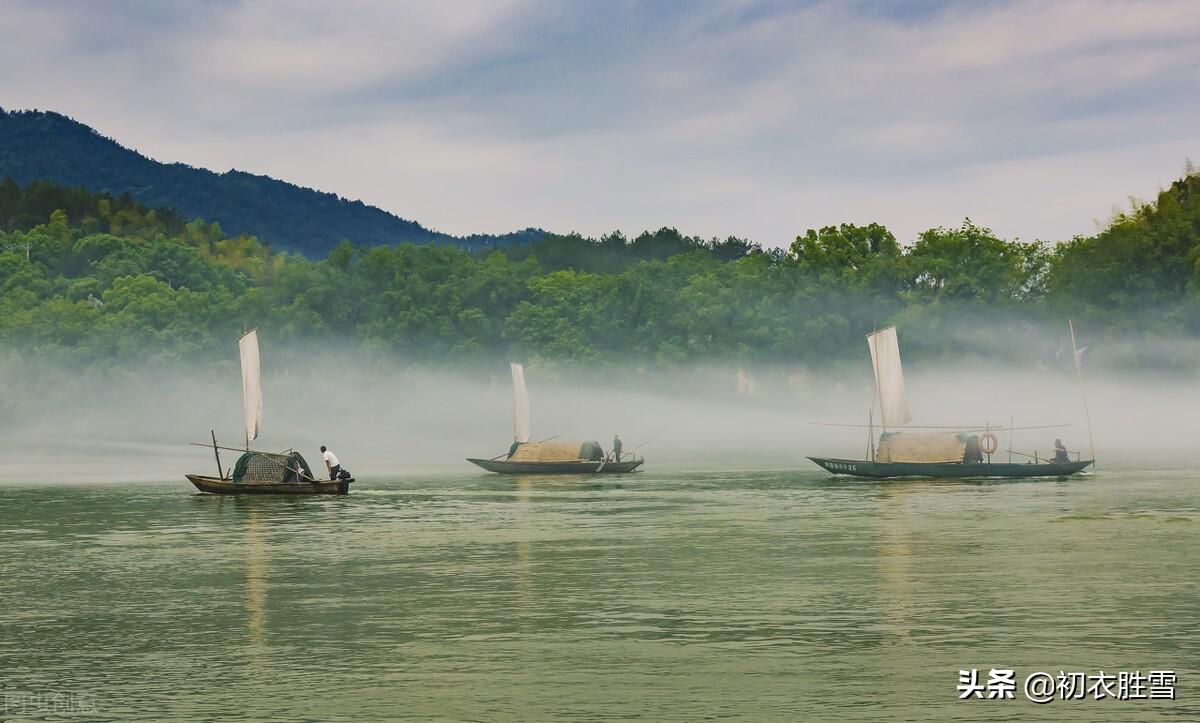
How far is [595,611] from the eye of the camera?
42500mm

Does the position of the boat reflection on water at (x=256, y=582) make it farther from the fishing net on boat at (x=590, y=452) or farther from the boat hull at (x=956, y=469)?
the boat hull at (x=956, y=469)

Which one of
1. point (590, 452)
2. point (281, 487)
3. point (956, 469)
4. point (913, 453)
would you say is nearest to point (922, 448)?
point (913, 453)

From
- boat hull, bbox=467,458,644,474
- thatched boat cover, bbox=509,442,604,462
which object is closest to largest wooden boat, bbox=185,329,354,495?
boat hull, bbox=467,458,644,474

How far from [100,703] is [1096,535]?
4300 cm

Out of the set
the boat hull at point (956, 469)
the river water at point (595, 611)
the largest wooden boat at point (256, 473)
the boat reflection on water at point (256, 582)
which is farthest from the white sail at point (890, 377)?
the boat reflection on water at point (256, 582)

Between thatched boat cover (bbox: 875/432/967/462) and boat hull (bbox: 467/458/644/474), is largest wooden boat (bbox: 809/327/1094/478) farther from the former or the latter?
boat hull (bbox: 467/458/644/474)

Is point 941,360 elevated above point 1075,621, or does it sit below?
above

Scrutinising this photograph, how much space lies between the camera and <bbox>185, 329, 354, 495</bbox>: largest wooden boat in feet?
297

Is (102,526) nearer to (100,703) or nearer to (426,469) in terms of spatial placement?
(100,703)

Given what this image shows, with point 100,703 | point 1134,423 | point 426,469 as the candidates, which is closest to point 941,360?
point 1134,423

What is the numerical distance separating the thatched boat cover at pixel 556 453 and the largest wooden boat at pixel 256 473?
95.3 feet

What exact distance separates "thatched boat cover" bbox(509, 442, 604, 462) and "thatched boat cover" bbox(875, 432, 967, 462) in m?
21.6

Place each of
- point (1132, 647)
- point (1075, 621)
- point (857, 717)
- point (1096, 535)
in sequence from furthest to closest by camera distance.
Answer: point (1096, 535)
point (1075, 621)
point (1132, 647)
point (857, 717)

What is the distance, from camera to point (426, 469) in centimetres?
13425
